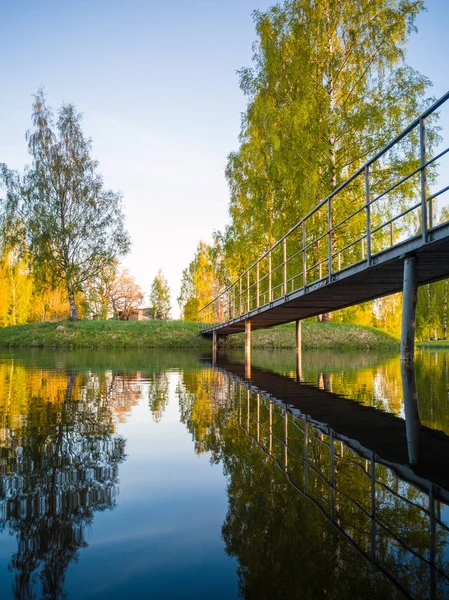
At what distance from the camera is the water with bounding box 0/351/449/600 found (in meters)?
1.54

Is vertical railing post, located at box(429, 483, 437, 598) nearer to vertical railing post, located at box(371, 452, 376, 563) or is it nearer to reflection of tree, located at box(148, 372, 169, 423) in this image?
vertical railing post, located at box(371, 452, 376, 563)

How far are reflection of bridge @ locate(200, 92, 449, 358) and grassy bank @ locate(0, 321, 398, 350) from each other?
447 cm

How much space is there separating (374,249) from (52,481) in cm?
1775

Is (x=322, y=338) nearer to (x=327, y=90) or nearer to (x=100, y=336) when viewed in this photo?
(x=100, y=336)

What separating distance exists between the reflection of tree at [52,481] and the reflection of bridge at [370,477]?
1023 mm

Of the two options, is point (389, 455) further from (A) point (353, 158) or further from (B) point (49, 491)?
(A) point (353, 158)

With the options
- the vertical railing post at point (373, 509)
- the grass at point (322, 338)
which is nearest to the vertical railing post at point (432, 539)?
the vertical railing post at point (373, 509)

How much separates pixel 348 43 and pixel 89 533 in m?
20.4

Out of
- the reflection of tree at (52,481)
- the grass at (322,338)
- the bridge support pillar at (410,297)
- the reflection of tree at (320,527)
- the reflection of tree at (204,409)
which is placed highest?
the bridge support pillar at (410,297)

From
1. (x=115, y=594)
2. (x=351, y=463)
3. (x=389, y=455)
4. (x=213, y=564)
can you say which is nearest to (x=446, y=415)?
(x=389, y=455)

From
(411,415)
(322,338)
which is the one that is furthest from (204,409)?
(322,338)

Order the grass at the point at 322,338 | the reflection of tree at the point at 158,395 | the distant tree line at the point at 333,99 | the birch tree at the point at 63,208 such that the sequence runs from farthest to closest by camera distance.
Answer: the birch tree at the point at 63,208 < the grass at the point at 322,338 < the distant tree line at the point at 333,99 < the reflection of tree at the point at 158,395

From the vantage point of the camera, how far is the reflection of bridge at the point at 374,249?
6.06 metres

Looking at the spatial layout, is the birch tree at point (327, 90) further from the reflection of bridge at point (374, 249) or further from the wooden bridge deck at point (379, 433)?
the wooden bridge deck at point (379, 433)
